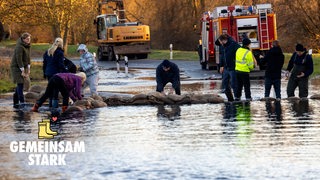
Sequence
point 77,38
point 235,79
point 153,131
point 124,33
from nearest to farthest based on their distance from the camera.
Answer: point 153,131 < point 235,79 < point 124,33 < point 77,38

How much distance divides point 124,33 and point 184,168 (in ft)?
150

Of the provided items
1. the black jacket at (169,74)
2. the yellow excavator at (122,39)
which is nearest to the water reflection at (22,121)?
the black jacket at (169,74)

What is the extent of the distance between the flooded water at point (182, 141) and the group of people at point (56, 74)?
25.0 inches

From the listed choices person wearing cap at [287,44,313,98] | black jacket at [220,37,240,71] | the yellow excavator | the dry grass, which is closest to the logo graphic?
black jacket at [220,37,240,71]

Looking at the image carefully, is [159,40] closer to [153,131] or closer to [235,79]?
[235,79]

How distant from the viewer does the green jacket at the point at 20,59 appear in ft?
70.9

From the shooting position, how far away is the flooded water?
1130 cm

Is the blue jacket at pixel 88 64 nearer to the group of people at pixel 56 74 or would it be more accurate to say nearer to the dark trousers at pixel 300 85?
the group of people at pixel 56 74

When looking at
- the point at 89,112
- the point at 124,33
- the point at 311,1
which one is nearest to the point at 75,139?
the point at 89,112

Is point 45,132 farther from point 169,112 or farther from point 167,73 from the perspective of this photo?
point 167,73

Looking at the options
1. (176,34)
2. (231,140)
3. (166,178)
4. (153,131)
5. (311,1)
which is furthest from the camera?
(176,34)

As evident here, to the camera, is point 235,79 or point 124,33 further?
point 124,33

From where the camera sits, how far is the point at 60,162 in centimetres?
1218

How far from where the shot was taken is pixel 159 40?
72.5 m
